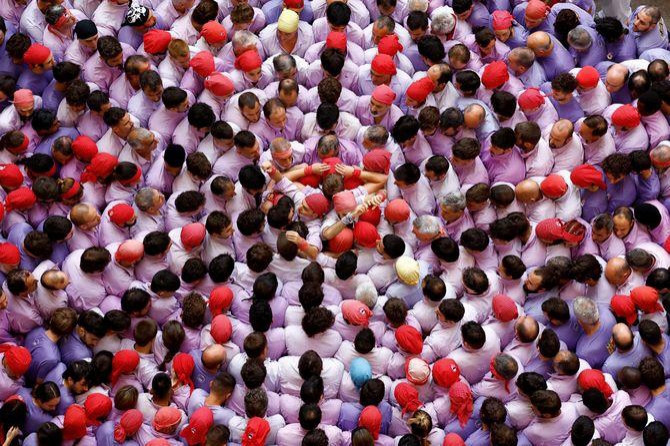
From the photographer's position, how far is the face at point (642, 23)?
959 cm

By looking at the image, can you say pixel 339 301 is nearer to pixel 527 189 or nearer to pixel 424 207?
pixel 424 207

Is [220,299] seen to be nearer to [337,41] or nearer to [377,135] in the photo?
[377,135]

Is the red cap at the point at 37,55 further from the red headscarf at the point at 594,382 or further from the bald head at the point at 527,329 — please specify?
the red headscarf at the point at 594,382

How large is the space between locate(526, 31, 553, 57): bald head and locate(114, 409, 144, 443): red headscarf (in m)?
5.78

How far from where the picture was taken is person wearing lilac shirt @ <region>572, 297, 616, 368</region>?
7.86 m

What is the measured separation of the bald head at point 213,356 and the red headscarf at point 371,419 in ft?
4.60

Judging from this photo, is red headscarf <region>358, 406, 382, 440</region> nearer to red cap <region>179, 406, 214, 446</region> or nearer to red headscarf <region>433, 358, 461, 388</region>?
red headscarf <region>433, 358, 461, 388</region>

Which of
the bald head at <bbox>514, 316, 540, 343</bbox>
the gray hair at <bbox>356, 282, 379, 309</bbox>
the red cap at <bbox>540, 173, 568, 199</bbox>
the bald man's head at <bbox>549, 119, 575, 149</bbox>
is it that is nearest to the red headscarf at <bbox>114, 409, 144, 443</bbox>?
the gray hair at <bbox>356, 282, 379, 309</bbox>

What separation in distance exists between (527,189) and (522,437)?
2490 millimetres

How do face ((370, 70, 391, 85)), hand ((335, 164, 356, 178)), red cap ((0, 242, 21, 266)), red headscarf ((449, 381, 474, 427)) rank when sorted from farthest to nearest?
face ((370, 70, 391, 85)), hand ((335, 164, 356, 178)), red cap ((0, 242, 21, 266)), red headscarf ((449, 381, 474, 427))

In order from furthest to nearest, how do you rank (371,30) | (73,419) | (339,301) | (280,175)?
(371,30), (280,175), (339,301), (73,419)

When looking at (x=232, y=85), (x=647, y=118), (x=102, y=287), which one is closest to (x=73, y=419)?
(x=102, y=287)

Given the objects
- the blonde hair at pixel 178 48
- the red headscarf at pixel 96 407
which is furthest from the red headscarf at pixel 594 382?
the blonde hair at pixel 178 48

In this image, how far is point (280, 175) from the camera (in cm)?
878
